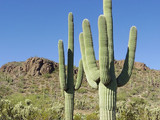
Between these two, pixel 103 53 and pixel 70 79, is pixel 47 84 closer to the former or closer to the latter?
pixel 70 79

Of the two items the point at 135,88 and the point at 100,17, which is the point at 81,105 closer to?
the point at 135,88

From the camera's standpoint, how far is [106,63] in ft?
23.7

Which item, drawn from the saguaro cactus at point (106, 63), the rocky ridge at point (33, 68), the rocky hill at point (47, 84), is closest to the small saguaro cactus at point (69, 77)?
the saguaro cactus at point (106, 63)

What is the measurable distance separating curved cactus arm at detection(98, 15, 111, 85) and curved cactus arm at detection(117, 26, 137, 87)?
88 cm

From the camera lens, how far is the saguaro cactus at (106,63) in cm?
730

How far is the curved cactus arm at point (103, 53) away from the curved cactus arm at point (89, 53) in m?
0.46

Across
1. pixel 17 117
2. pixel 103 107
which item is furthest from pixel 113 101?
pixel 17 117

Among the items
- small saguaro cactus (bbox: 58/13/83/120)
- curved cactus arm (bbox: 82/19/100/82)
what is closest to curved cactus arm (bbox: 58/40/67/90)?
small saguaro cactus (bbox: 58/13/83/120)

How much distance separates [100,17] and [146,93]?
39.2m

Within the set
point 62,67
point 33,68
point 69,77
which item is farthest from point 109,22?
point 33,68

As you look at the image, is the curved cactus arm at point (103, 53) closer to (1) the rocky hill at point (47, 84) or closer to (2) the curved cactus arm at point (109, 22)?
(2) the curved cactus arm at point (109, 22)

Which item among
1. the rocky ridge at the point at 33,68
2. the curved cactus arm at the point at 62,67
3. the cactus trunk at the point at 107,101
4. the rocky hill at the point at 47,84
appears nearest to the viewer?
the cactus trunk at the point at 107,101

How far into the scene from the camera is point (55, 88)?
46.0m

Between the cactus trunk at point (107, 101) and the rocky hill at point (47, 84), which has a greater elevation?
the rocky hill at point (47, 84)
